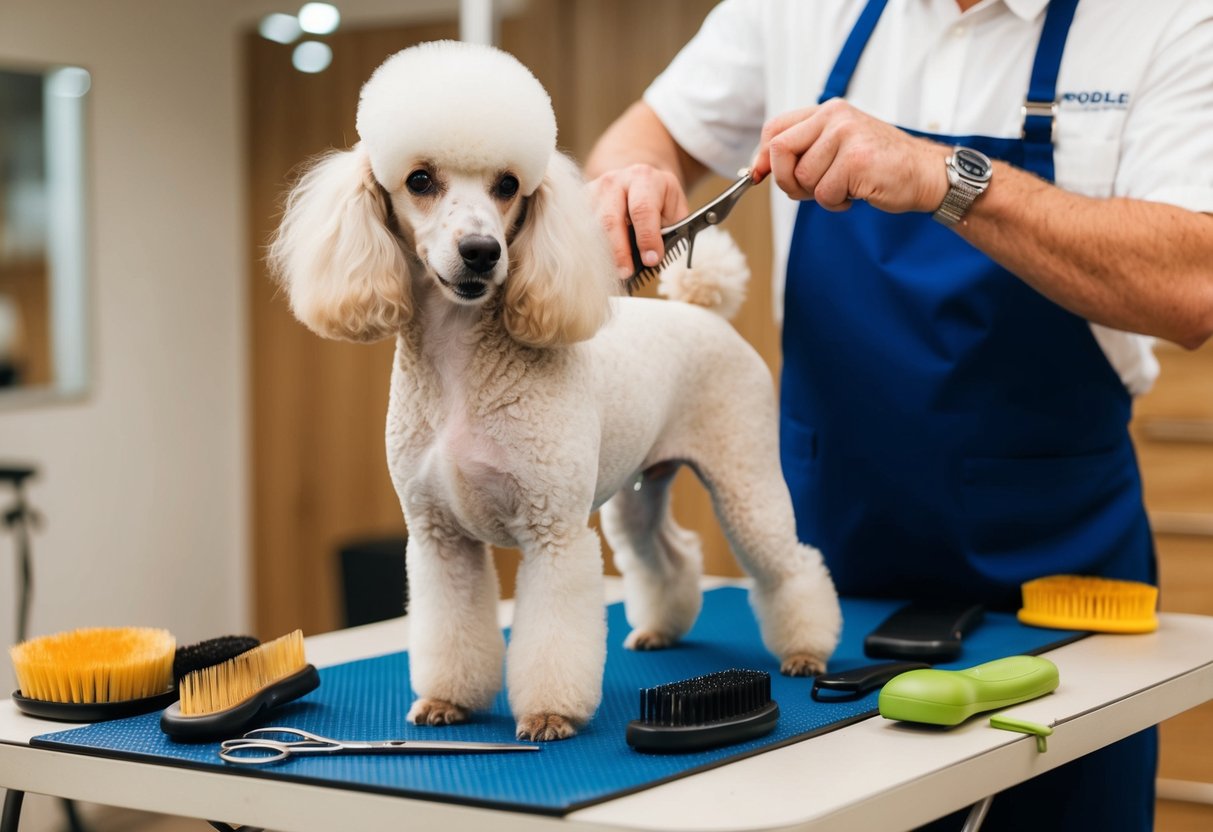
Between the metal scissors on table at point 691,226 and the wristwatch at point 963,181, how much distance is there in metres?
0.18

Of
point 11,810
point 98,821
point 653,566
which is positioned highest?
point 653,566

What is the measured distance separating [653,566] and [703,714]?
44cm

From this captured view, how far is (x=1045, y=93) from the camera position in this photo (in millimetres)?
1390

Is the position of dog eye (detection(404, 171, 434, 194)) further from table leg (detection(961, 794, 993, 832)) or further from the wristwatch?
table leg (detection(961, 794, 993, 832))

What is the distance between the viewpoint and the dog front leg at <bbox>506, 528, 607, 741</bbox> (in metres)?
1.01

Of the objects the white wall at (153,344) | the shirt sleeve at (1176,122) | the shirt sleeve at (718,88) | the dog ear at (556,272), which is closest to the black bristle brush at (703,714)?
the dog ear at (556,272)

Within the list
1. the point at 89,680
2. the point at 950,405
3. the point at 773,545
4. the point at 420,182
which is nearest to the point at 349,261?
the point at 420,182

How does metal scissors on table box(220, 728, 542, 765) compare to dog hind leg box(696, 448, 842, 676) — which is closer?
metal scissors on table box(220, 728, 542, 765)

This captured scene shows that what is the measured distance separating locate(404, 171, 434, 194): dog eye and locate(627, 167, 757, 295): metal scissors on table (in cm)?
26

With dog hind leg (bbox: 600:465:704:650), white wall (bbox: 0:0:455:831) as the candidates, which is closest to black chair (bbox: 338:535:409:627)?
white wall (bbox: 0:0:455:831)

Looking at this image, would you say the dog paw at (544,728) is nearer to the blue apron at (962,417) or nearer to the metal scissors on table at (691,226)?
the metal scissors on table at (691,226)

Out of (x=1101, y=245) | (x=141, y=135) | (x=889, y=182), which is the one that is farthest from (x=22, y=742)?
(x=141, y=135)

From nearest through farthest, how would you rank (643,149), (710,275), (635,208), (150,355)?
1. (635,208)
2. (710,275)
3. (643,149)
4. (150,355)

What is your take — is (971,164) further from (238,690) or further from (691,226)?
(238,690)
